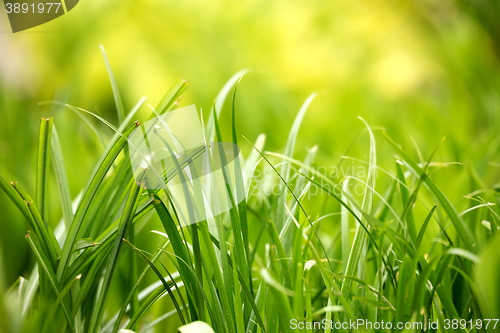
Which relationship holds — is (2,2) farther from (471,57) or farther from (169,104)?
(471,57)

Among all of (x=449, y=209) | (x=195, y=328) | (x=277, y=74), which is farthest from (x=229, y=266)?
(x=277, y=74)

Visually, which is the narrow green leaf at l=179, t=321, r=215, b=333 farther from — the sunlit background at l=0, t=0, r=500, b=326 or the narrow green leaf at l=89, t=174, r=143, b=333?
the sunlit background at l=0, t=0, r=500, b=326

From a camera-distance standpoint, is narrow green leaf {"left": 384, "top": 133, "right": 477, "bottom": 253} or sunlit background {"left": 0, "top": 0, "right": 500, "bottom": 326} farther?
sunlit background {"left": 0, "top": 0, "right": 500, "bottom": 326}

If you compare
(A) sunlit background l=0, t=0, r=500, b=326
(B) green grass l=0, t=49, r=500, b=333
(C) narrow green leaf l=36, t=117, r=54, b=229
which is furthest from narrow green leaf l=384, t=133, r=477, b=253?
(C) narrow green leaf l=36, t=117, r=54, b=229

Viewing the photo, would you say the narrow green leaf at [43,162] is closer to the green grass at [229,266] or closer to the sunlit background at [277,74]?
the green grass at [229,266]

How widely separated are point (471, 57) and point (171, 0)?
56.6 inches

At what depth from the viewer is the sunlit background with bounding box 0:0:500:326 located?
0.68 meters

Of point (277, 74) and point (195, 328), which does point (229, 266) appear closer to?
point (195, 328)

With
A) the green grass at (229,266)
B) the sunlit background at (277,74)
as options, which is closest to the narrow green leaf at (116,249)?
the green grass at (229,266)

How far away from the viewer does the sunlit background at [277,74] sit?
68 centimetres

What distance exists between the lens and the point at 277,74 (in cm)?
173

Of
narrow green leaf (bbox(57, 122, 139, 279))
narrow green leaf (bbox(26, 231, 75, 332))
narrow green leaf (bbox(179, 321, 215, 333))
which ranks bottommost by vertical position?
narrow green leaf (bbox(179, 321, 215, 333))

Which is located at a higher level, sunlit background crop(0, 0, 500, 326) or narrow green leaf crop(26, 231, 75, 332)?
sunlit background crop(0, 0, 500, 326)

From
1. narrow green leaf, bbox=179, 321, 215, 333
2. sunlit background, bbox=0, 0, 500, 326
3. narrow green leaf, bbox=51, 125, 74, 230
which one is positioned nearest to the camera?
narrow green leaf, bbox=179, 321, 215, 333
